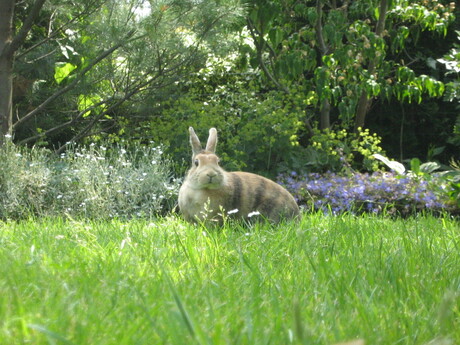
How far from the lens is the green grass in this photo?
5.49ft

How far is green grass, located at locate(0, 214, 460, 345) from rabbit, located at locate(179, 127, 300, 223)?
2.41ft

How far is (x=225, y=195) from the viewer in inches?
175

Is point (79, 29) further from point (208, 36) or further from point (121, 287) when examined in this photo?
point (121, 287)

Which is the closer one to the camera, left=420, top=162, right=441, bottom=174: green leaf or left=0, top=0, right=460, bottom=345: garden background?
left=0, top=0, right=460, bottom=345: garden background

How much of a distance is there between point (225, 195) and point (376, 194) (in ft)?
7.84

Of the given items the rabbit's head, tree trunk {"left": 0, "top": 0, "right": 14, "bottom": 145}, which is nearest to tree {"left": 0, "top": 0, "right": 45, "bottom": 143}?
tree trunk {"left": 0, "top": 0, "right": 14, "bottom": 145}

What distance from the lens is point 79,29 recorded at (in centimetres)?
714

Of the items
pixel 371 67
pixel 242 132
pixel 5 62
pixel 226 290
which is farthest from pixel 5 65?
pixel 226 290

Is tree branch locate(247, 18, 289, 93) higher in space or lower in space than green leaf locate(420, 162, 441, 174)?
higher

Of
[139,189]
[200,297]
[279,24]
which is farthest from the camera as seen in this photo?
[279,24]

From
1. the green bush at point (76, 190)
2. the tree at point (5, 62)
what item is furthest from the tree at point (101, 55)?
the green bush at point (76, 190)

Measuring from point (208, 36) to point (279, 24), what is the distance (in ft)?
7.89

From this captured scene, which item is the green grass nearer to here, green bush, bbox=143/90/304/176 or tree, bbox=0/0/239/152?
tree, bbox=0/0/239/152

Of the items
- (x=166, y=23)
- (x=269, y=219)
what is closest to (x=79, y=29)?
(x=166, y=23)
